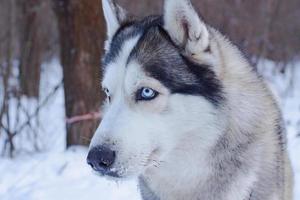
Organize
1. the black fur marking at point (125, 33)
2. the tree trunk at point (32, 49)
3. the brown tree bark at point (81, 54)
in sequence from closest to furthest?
the black fur marking at point (125, 33), the brown tree bark at point (81, 54), the tree trunk at point (32, 49)

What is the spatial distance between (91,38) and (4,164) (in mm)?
1718

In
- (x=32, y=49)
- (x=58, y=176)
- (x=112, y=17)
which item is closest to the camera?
(x=112, y=17)

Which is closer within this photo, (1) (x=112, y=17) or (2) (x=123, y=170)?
(2) (x=123, y=170)

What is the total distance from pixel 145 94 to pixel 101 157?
1.26 ft

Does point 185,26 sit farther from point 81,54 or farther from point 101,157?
point 81,54

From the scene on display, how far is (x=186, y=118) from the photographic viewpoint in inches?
122

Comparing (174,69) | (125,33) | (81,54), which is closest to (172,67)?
(174,69)

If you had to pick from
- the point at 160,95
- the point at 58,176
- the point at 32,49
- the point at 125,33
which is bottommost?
the point at 58,176

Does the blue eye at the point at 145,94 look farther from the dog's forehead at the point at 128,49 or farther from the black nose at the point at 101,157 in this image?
the black nose at the point at 101,157

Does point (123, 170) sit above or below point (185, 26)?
below

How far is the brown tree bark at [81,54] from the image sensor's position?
670 cm

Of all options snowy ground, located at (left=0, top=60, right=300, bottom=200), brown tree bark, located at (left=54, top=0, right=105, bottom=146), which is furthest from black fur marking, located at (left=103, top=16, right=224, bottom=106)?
brown tree bark, located at (left=54, top=0, right=105, bottom=146)

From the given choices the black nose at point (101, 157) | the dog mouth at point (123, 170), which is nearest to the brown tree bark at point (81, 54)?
the dog mouth at point (123, 170)

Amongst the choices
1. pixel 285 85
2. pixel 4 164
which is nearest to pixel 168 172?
pixel 4 164
